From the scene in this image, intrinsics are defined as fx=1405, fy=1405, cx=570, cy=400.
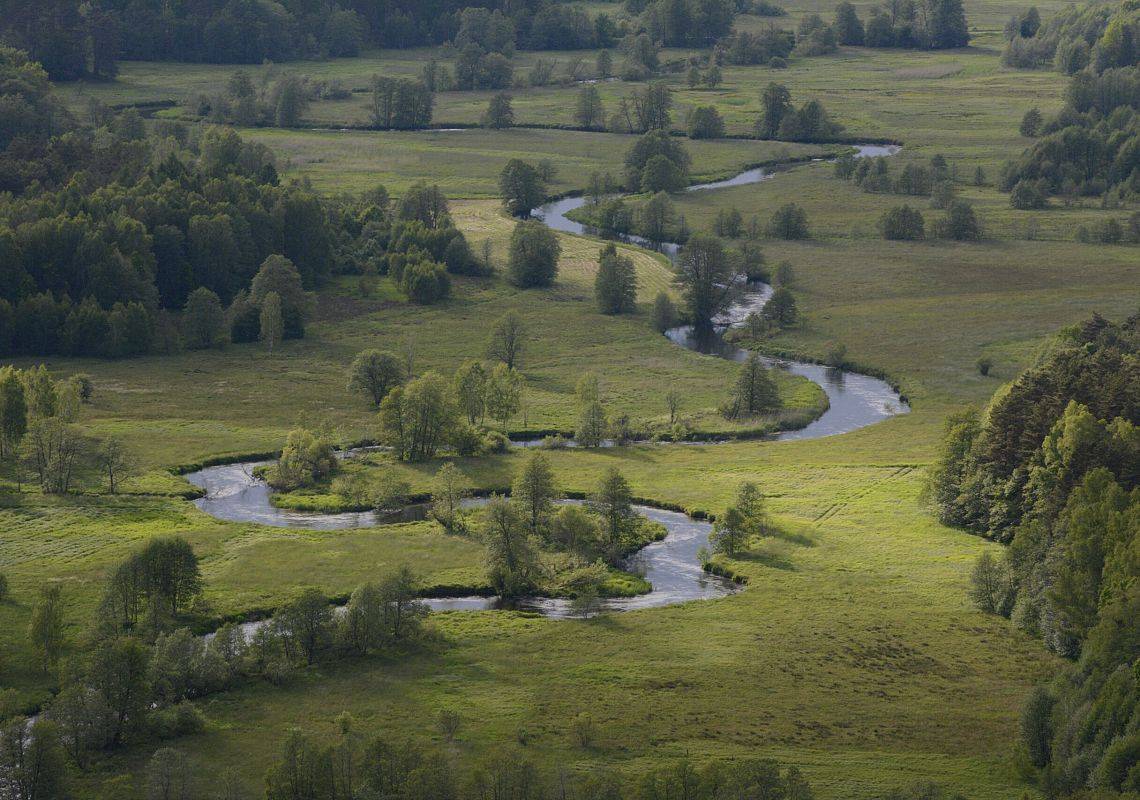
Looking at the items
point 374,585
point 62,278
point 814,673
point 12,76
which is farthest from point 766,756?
point 12,76

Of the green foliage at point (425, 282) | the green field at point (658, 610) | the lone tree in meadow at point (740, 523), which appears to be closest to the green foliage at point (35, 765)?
the green field at point (658, 610)

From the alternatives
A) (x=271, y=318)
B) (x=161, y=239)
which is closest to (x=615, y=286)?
(x=271, y=318)

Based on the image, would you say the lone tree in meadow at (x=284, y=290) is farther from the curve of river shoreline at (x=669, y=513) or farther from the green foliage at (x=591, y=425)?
the green foliage at (x=591, y=425)

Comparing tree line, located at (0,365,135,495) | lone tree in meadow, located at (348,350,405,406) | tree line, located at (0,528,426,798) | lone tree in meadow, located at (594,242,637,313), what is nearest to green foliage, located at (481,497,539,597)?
tree line, located at (0,528,426,798)

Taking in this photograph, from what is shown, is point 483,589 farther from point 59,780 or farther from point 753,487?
point 59,780

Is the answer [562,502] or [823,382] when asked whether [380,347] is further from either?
[562,502]

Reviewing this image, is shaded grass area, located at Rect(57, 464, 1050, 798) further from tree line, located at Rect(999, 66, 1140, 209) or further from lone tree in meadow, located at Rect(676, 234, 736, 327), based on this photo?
tree line, located at Rect(999, 66, 1140, 209)
